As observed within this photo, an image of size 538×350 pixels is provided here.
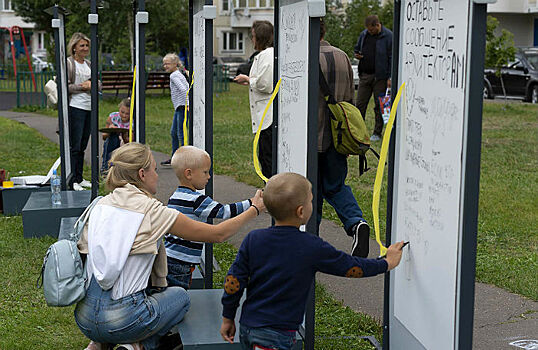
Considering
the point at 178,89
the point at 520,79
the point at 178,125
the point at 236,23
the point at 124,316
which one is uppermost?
the point at 236,23

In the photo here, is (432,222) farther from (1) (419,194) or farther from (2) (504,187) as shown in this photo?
(2) (504,187)

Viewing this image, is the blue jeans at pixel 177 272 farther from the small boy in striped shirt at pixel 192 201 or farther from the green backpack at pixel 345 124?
the green backpack at pixel 345 124

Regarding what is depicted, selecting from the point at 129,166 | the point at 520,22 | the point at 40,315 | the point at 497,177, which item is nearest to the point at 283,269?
the point at 129,166

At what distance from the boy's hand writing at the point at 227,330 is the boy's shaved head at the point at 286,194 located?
0.63 meters

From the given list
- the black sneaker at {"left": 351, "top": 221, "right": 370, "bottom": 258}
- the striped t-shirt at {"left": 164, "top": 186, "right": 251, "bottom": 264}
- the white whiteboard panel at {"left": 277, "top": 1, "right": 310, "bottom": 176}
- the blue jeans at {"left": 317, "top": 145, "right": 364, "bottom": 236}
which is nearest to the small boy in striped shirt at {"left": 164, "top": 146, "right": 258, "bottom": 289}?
the striped t-shirt at {"left": 164, "top": 186, "right": 251, "bottom": 264}

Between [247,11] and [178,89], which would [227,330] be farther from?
[247,11]

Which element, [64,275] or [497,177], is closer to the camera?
[64,275]

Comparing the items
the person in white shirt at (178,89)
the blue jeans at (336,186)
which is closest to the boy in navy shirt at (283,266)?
the blue jeans at (336,186)

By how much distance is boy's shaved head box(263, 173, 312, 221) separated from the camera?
348 centimetres

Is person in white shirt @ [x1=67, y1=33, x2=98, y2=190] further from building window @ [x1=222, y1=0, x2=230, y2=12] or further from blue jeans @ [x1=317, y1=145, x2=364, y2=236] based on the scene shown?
building window @ [x1=222, y1=0, x2=230, y2=12]

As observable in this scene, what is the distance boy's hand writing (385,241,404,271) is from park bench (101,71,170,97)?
823 inches

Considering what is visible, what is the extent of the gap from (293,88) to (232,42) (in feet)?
178

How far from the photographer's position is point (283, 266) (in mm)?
3494

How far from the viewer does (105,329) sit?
423 centimetres
